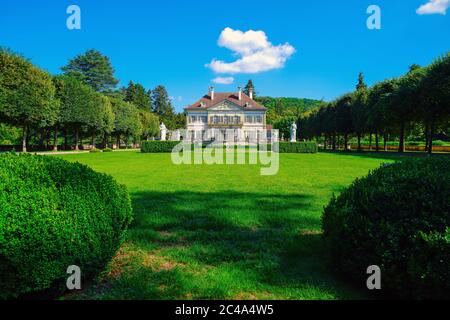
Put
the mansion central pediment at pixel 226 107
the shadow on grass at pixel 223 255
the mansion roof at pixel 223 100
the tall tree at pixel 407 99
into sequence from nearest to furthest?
the shadow on grass at pixel 223 255 < the tall tree at pixel 407 99 < the mansion central pediment at pixel 226 107 < the mansion roof at pixel 223 100

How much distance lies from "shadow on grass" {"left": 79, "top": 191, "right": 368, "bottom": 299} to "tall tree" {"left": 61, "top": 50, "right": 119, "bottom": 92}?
68301 millimetres

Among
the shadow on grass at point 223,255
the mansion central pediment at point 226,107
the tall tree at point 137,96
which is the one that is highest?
the tall tree at point 137,96

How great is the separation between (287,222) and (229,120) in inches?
2641

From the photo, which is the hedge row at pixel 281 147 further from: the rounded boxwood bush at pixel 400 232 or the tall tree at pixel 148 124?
the tall tree at pixel 148 124

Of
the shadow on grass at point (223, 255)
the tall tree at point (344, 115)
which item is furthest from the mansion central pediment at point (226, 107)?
the shadow on grass at point (223, 255)

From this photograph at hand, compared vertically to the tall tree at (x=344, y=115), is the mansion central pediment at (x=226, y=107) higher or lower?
higher

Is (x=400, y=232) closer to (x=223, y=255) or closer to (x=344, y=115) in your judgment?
(x=223, y=255)

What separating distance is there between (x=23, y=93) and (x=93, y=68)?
40.8 metres

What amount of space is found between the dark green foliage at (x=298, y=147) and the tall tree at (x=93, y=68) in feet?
158

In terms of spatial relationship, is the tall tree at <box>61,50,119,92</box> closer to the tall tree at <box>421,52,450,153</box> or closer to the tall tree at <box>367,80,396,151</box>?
the tall tree at <box>367,80,396,151</box>

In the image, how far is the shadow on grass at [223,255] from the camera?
330 cm

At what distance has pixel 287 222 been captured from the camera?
6.01m

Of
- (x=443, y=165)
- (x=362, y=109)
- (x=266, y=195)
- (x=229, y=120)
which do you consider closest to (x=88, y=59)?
(x=229, y=120)
